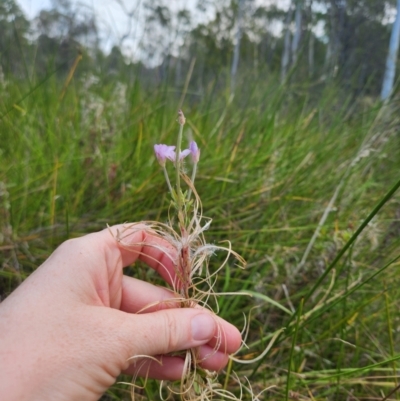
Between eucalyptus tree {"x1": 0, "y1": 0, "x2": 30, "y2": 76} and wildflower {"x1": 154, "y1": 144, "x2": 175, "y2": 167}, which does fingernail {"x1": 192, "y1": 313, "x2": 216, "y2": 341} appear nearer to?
wildflower {"x1": 154, "y1": 144, "x2": 175, "y2": 167}

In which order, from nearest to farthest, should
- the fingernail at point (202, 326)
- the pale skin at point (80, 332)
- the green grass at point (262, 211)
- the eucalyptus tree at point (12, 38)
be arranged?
the pale skin at point (80, 332)
the fingernail at point (202, 326)
the green grass at point (262, 211)
the eucalyptus tree at point (12, 38)

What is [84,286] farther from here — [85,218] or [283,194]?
[283,194]

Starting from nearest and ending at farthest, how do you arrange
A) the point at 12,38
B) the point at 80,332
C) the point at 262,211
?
1. the point at 80,332
2. the point at 262,211
3. the point at 12,38

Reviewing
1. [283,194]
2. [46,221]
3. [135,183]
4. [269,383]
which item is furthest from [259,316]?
[46,221]

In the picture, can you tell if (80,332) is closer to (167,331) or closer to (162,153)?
(167,331)

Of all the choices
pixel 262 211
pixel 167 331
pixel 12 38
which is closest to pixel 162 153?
pixel 167 331

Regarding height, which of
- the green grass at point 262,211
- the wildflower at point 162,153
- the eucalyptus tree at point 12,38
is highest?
the eucalyptus tree at point 12,38

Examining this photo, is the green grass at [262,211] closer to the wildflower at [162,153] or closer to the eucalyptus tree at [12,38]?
the eucalyptus tree at [12,38]

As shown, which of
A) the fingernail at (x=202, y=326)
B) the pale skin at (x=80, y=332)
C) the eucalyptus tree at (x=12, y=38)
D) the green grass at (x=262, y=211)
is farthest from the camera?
the eucalyptus tree at (x=12, y=38)

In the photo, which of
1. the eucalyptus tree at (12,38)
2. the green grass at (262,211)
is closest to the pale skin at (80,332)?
the green grass at (262,211)
